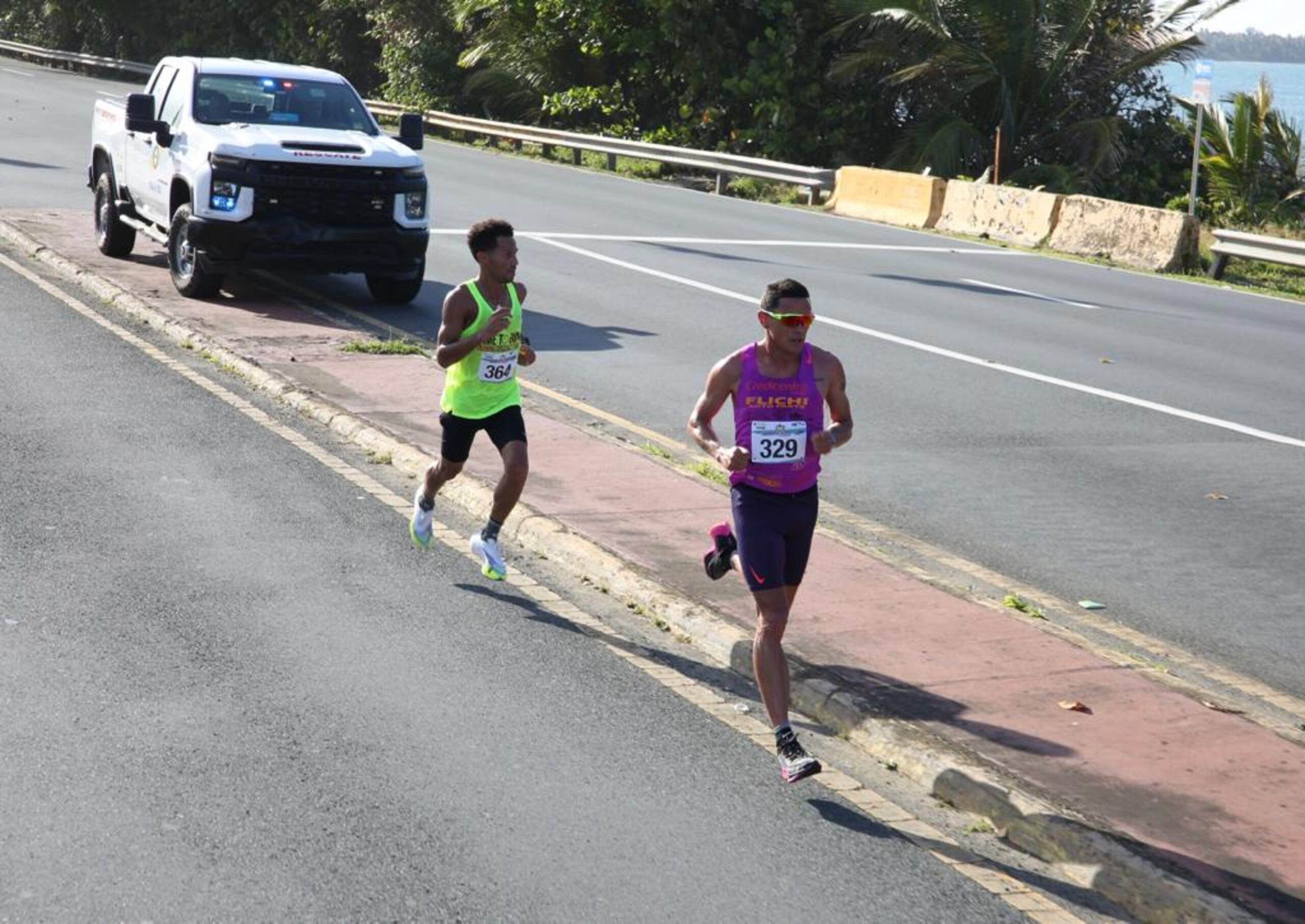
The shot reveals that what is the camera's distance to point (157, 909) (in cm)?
482

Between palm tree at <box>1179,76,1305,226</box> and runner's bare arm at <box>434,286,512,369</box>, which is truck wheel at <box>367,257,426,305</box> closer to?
runner's bare arm at <box>434,286,512,369</box>

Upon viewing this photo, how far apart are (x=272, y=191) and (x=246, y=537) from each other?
7210mm

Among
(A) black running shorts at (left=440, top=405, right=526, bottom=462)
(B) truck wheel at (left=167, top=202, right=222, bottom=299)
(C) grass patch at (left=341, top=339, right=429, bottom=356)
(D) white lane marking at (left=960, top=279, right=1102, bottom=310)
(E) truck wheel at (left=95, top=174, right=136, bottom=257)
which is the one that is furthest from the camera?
(D) white lane marking at (left=960, top=279, right=1102, bottom=310)

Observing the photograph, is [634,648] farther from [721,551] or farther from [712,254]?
[712,254]

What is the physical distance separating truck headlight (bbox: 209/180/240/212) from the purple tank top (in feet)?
32.9

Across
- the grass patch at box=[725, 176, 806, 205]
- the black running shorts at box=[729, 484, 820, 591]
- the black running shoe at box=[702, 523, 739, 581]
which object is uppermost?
the grass patch at box=[725, 176, 806, 205]

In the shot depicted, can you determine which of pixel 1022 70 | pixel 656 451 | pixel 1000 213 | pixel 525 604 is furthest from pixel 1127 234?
pixel 525 604

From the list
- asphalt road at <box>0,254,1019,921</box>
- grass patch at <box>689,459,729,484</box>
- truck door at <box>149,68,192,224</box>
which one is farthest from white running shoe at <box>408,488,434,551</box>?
truck door at <box>149,68,192,224</box>

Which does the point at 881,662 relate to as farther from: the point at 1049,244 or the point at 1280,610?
the point at 1049,244

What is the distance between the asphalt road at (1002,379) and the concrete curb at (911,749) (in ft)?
6.69

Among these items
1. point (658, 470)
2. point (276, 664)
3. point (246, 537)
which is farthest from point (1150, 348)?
point (276, 664)

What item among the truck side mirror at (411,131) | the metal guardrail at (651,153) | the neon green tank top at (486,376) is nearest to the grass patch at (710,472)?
the neon green tank top at (486,376)

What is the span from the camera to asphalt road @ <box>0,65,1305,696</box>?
9.34 m

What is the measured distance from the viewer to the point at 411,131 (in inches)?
643
